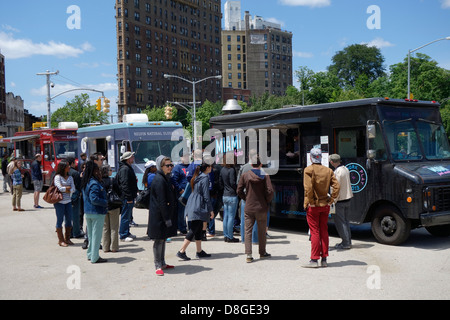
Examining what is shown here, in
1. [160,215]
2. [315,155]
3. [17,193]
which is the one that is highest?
[315,155]

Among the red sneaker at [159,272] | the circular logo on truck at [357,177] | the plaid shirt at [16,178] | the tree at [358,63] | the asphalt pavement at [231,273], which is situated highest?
the tree at [358,63]

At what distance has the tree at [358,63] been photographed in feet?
278

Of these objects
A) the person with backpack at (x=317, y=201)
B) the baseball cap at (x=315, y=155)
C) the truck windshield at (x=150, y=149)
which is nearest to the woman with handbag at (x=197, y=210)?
the person with backpack at (x=317, y=201)

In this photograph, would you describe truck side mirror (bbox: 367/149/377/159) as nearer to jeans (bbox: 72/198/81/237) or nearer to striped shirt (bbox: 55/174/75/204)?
striped shirt (bbox: 55/174/75/204)

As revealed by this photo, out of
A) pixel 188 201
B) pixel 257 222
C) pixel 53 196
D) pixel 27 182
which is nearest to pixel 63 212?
pixel 53 196

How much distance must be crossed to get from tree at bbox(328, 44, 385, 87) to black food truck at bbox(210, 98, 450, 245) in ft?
253

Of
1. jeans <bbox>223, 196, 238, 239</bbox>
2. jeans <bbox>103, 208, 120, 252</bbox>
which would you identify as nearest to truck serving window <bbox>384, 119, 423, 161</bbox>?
jeans <bbox>223, 196, 238, 239</bbox>

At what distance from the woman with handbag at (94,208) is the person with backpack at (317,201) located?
139 inches

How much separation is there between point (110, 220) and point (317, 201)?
4082 millimetres

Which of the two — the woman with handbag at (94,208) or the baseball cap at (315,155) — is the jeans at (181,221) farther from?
the baseball cap at (315,155)

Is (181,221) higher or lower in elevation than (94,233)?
lower

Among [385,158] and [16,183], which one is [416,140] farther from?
[16,183]

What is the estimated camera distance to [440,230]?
10203mm

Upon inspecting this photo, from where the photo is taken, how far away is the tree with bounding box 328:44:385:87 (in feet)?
278
